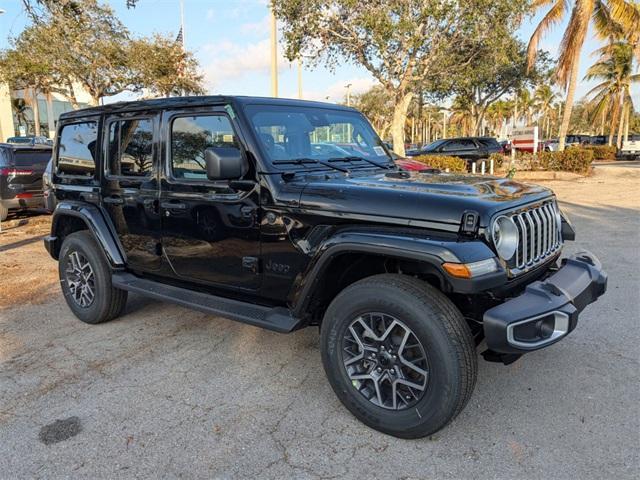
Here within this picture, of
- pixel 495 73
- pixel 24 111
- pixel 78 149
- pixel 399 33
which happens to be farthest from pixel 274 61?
pixel 24 111

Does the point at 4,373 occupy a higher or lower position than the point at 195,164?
lower

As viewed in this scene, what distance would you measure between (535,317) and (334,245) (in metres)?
1.11

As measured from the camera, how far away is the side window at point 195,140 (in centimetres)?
345

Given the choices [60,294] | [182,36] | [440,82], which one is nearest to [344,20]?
[440,82]

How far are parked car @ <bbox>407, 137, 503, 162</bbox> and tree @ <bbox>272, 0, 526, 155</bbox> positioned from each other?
362 cm

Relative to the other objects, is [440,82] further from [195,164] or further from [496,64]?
[195,164]

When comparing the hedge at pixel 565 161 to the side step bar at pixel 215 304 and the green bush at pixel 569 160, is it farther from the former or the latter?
the side step bar at pixel 215 304

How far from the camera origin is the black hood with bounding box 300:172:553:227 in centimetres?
264

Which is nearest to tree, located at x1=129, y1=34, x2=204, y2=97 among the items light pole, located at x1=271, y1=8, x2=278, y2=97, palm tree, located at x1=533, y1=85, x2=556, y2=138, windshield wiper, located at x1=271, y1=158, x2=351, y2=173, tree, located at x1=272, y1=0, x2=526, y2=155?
tree, located at x1=272, y1=0, x2=526, y2=155

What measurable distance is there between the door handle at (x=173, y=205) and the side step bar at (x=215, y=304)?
0.65 meters

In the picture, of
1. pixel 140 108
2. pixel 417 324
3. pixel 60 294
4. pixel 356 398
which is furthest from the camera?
pixel 60 294

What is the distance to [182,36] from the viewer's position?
902 inches

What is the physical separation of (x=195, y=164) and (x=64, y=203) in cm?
188

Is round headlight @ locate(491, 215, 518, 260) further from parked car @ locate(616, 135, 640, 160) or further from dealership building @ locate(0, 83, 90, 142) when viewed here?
dealership building @ locate(0, 83, 90, 142)
